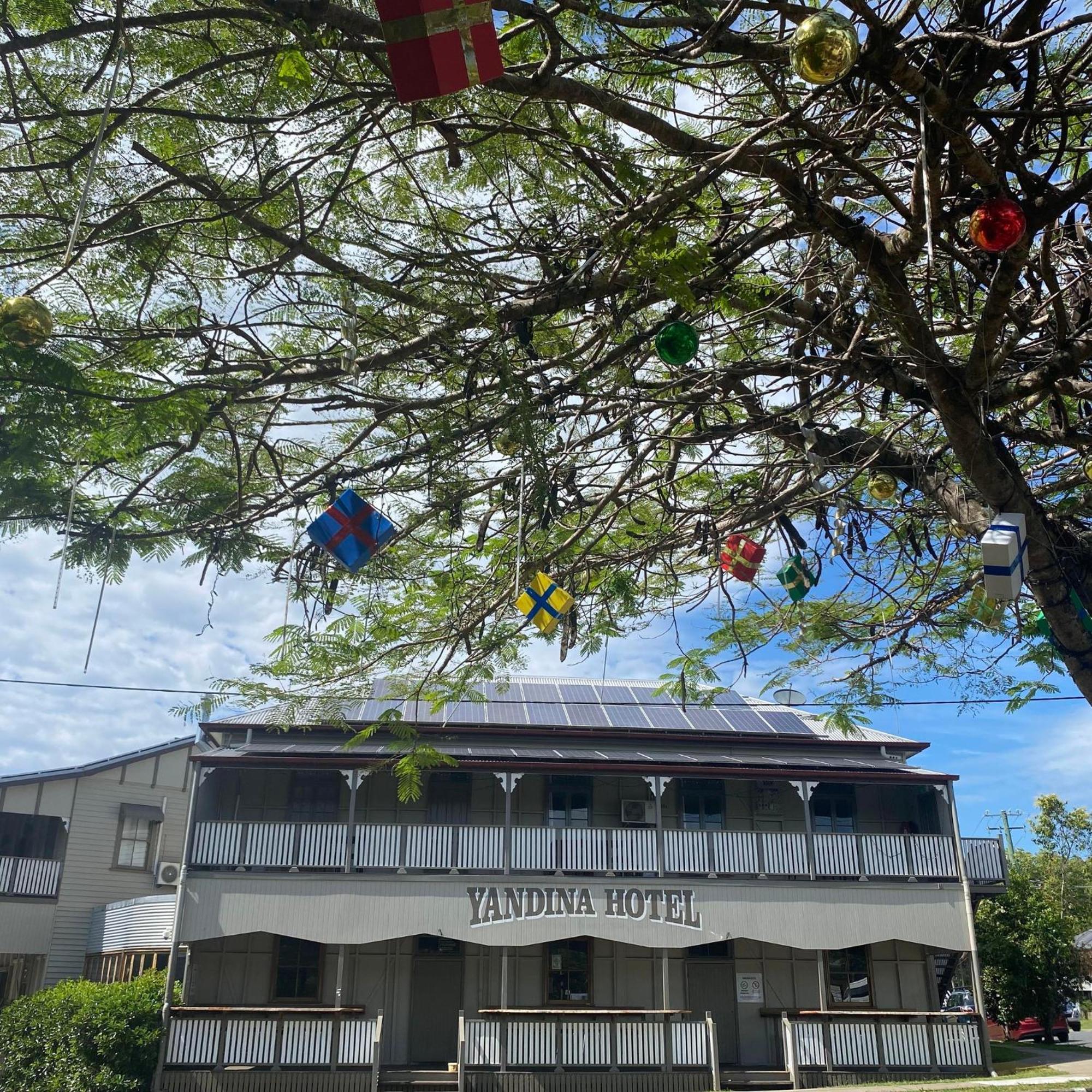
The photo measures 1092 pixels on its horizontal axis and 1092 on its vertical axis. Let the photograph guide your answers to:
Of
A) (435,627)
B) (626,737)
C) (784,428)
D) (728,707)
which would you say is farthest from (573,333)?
(728,707)

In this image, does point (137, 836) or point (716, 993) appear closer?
point (716, 993)

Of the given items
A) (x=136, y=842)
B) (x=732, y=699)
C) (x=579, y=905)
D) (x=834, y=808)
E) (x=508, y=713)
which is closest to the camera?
(x=579, y=905)

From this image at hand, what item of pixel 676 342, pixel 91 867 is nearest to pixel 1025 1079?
pixel 676 342

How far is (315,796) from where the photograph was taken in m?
19.8

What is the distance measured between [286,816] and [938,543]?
1508cm

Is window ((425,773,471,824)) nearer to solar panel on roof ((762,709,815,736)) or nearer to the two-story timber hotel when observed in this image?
the two-story timber hotel

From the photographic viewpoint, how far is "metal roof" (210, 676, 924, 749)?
20.5 metres

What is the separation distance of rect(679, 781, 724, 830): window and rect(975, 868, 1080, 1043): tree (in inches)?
298

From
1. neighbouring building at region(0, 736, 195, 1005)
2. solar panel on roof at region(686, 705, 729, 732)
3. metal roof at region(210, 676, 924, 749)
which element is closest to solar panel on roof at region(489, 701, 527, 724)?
metal roof at region(210, 676, 924, 749)

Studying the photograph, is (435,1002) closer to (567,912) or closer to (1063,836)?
(567,912)

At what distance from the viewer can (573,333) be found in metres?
6.04

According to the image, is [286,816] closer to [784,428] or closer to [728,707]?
[728,707]

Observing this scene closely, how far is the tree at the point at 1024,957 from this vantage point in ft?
74.0

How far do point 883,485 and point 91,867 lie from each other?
21968mm
